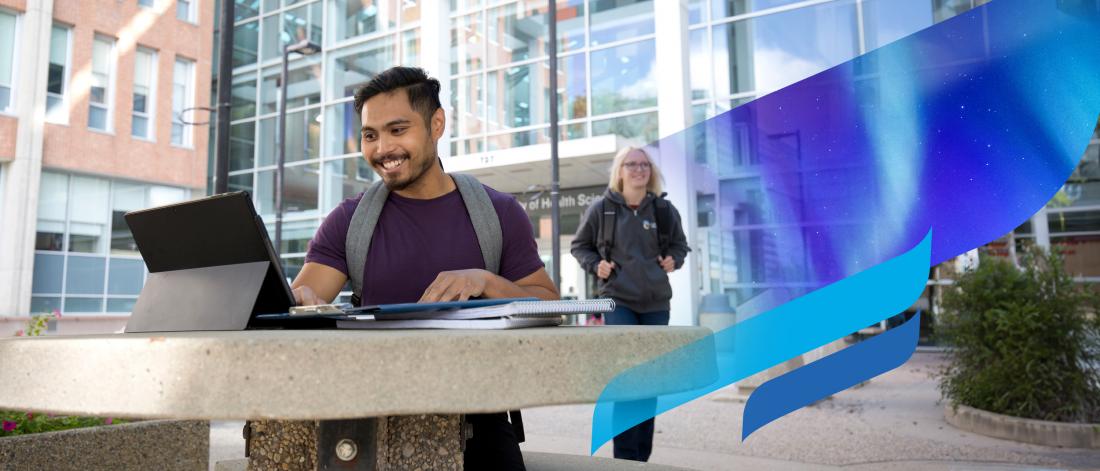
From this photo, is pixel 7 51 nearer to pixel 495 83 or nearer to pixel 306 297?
pixel 495 83

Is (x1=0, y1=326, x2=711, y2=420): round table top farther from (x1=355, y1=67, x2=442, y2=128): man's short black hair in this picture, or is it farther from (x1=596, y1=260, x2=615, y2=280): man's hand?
(x1=596, y1=260, x2=615, y2=280): man's hand

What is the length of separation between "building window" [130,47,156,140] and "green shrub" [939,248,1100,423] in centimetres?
1701

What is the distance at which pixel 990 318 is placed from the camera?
603 centimetres

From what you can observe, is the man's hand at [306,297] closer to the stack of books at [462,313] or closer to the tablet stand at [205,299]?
the tablet stand at [205,299]

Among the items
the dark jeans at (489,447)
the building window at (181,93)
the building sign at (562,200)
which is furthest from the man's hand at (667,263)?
the building window at (181,93)

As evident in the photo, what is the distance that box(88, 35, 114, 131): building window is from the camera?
1410 centimetres

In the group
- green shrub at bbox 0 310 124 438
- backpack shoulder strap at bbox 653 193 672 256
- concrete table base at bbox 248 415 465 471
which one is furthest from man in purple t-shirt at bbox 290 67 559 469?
backpack shoulder strap at bbox 653 193 672 256

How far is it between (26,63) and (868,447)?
46.1 ft

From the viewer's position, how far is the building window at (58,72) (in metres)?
13.0

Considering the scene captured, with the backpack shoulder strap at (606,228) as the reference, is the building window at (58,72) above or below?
above

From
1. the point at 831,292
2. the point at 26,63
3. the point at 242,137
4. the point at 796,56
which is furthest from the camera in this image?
the point at 242,137

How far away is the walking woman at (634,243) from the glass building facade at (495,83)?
4.38 meters

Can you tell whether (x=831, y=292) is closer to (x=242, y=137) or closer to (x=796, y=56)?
(x=796, y=56)

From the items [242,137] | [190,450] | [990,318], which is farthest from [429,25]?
[190,450]
